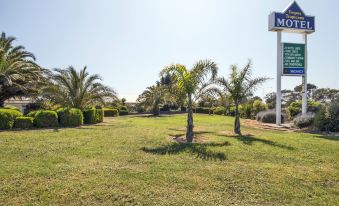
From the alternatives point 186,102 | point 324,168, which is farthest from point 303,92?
point 324,168

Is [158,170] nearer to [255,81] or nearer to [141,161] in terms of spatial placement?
[141,161]

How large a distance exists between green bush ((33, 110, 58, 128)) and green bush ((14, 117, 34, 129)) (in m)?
0.34

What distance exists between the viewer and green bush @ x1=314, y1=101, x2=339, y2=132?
55.1ft

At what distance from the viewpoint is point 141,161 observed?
8.14 m

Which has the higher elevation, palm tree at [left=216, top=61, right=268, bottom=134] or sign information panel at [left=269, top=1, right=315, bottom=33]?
sign information panel at [left=269, top=1, right=315, bottom=33]

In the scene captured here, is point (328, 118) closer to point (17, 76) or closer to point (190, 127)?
point (190, 127)

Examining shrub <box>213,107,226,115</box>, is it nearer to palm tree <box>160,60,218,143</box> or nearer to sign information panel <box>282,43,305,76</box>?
sign information panel <box>282,43,305,76</box>

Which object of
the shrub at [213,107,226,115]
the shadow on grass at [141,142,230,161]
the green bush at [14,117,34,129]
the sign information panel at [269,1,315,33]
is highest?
the sign information panel at [269,1,315,33]

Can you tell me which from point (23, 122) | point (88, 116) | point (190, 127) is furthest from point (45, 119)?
point (190, 127)

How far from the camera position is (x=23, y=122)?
15.2m

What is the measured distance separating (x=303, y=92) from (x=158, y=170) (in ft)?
59.9

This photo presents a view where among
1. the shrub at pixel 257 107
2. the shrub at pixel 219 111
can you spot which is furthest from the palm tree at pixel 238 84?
the shrub at pixel 219 111

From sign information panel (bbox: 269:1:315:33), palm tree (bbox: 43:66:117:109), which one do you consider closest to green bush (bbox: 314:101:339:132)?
sign information panel (bbox: 269:1:315:33)

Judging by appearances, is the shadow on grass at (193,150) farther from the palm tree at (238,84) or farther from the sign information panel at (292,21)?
the sign information panel at (292,21)
